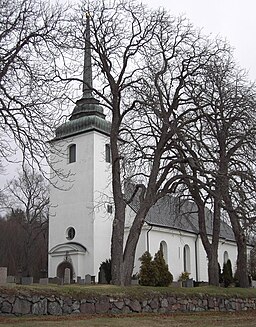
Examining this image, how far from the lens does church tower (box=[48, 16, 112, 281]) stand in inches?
1401

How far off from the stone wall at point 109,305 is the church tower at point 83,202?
16241mm

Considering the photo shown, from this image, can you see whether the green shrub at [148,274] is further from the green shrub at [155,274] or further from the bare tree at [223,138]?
the bare tree at [223,138]

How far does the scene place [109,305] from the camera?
1575cm

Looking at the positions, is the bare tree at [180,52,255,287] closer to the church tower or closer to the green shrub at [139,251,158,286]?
the green shrub at [139,251,158,286]

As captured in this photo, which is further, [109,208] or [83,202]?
[83,202]

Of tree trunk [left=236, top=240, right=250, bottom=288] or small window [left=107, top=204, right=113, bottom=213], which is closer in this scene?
tree trunk [left=236, top=240, right=250, bottom=288]

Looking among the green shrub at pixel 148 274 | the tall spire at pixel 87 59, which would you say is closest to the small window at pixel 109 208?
the green shrub at pixel 148 274

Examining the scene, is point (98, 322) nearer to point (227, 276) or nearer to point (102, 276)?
point (227, 276)

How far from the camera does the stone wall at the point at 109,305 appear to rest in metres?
13.7

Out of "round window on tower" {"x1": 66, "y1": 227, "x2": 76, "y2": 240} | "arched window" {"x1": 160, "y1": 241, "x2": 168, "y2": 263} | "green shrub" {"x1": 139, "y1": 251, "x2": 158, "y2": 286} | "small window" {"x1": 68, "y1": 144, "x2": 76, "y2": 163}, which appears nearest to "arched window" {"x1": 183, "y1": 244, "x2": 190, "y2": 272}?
"arched window" {"x1": 160, "y1": 241, "x2": 168, "y2": 263}

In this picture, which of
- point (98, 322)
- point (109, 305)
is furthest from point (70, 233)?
point (98, 322)

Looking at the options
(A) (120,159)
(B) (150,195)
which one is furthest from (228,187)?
(A) (120,159)

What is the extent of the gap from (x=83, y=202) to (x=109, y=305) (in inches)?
855

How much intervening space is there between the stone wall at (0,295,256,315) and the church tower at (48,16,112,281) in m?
16.2
